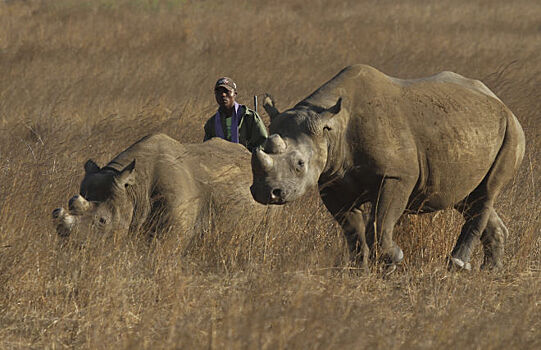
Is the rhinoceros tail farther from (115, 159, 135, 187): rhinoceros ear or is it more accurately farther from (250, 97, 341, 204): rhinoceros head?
(115, 159, 135, 187): rhinoceros ear

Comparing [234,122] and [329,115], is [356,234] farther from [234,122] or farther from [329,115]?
[234,122]

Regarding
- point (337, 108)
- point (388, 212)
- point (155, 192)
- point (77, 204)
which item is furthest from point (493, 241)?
point (77, 204)

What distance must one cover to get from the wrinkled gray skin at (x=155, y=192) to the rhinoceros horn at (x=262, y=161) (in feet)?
6.01

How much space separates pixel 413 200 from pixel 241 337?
7.32 feet

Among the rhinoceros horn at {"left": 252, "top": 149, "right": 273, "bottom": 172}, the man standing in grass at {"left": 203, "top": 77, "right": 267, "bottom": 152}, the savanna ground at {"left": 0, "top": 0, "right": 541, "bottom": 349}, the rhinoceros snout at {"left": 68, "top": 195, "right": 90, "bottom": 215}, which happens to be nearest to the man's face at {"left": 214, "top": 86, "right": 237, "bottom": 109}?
the man standing in grass at {"left": 203, "top": 77, "right": 267, "bottom": 152}

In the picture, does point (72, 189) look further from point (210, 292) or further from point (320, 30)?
point (320, 30)

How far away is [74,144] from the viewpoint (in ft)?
30.9

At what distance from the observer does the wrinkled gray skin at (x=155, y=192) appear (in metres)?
6.16

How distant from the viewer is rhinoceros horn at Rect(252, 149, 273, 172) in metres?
4.52

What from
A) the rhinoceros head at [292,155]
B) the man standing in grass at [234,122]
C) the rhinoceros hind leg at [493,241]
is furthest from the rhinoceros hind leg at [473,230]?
the man standing in grass at [234,122]

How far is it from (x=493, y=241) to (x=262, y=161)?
7.36ft

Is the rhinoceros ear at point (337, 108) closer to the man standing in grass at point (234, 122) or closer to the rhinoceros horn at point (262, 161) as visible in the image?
the rhinoceros horn at point (262, 161)

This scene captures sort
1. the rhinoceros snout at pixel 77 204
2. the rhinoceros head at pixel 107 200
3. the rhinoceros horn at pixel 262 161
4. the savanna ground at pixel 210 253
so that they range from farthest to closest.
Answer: the rhinoceros head at pixel 107 200 < the rhinoceros snout at pixel 77 204 < the rhinoceros horn at pixel 262 161 < the savanna ground at pixel 210 253

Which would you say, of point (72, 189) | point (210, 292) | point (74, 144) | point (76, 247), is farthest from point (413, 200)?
point (74, 144)
